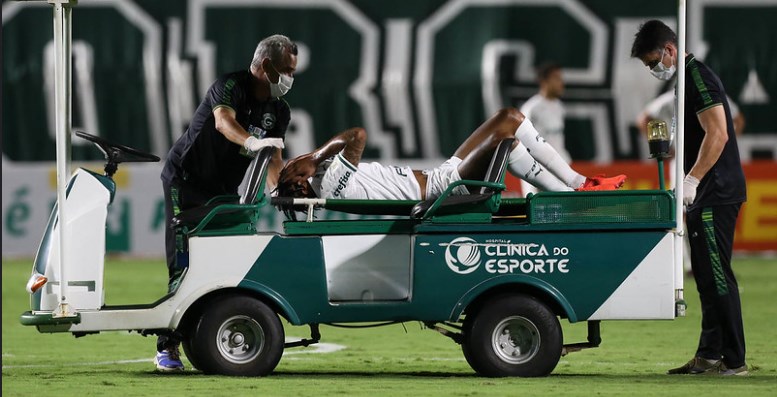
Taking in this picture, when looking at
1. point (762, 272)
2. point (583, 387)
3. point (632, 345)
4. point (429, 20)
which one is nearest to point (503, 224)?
point (583, 387)

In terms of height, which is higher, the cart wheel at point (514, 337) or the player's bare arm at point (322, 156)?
the player's bare arm at point (322, 156)

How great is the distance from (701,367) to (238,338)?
7.60ft

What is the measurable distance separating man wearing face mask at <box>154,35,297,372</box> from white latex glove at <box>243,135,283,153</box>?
0.14ft

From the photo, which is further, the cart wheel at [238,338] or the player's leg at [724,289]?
the player's leg at [724,289]

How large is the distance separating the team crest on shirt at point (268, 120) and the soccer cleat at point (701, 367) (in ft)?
8.08

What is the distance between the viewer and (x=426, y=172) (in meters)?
8.30

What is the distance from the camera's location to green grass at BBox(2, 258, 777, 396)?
6.80 m

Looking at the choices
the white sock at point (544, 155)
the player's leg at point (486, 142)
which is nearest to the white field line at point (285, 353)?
the player's leg at point (486, 142)

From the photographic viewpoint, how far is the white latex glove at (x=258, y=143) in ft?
24.0

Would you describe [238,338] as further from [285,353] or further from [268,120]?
[285,353]

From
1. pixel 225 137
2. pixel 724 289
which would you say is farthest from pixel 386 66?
pixel 724 289

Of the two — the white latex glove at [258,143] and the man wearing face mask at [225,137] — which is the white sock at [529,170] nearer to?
the man wearing face mask at [225,137]

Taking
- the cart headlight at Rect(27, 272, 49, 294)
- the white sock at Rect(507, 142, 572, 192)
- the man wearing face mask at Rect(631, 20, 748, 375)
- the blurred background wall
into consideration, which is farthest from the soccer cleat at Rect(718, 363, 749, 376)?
the blurred background wall

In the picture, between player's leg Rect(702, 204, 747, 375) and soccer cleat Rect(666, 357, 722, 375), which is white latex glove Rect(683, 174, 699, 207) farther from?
soccer cleat Rect(666, 357, 722, 375)
